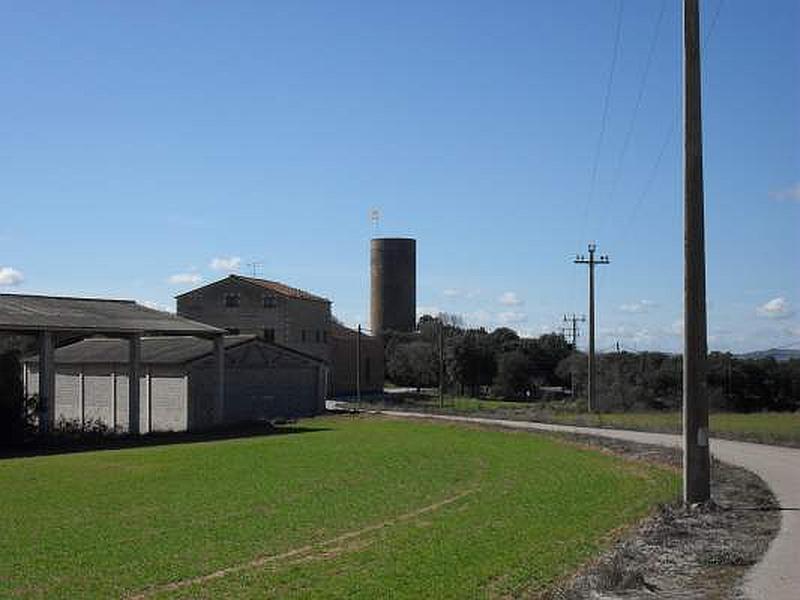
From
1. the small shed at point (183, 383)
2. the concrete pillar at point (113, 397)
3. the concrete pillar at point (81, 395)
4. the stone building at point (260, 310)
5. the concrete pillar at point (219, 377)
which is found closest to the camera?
the concrete pillar at point (219, 377)

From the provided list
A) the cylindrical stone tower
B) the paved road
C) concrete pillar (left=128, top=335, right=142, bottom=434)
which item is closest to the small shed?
concrete pillar (left=128, top=335, right=142, bottom=434)

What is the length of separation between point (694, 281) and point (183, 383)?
1529 inches

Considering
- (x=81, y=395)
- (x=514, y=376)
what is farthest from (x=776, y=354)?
(x=81, y=395)

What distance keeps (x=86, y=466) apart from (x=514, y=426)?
74.2 ft

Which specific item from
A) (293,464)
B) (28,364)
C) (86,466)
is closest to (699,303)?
(293,464)

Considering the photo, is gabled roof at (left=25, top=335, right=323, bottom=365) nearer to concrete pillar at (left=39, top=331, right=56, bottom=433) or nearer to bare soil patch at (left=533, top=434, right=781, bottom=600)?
concrete pillar at (left=39, top=331, right=56, bottom=433)

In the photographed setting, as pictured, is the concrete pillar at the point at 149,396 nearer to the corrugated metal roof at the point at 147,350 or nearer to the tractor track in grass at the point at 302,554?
the corrugated metal roof at the point at 147,350

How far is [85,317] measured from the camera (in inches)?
1831

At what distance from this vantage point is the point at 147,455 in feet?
120

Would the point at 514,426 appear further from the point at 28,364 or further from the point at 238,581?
the point at 238,581

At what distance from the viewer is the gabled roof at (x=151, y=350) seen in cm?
5447

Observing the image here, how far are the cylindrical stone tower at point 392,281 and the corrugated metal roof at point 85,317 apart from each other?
83435 millimetres

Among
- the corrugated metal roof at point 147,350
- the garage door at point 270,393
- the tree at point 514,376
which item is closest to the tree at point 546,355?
the tree at point 514,376

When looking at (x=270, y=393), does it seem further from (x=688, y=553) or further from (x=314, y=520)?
(x=688, y=553)
